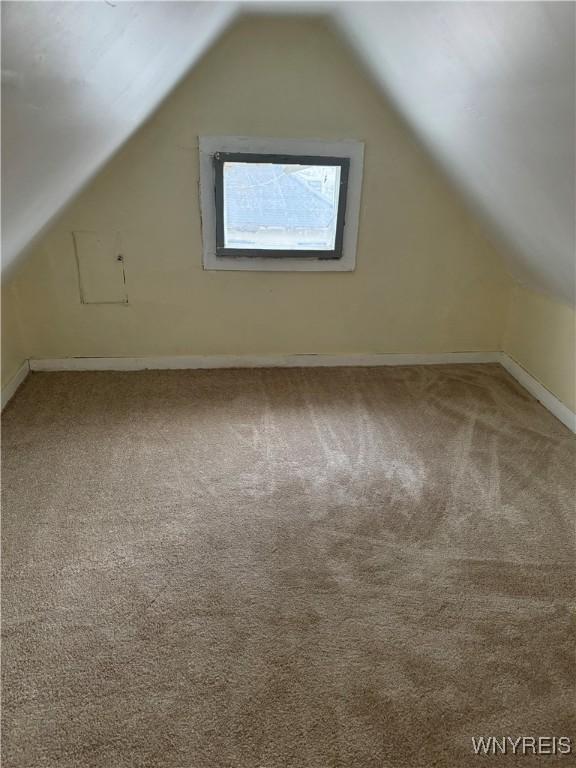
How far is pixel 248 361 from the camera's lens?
2.79m

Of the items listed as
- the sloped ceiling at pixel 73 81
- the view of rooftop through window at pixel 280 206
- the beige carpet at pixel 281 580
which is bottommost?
the beige carpet at pixel 281 580

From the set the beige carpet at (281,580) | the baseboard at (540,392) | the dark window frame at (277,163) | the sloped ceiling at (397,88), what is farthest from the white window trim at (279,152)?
the baseboard at (540,392)

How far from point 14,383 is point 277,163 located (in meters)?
1.62

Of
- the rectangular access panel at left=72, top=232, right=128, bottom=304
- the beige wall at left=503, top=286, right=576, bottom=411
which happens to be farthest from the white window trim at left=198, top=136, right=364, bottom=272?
→ the beige wall at left=503, top=286, right=576, bottom=411

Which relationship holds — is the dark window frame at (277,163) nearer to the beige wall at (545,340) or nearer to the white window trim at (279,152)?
the white window trim at (279,152)

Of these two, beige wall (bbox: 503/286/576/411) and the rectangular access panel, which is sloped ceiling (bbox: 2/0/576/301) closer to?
beige wall (bbox: 503/286/576/411)

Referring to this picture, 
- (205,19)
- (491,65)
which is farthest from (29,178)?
(491,65)

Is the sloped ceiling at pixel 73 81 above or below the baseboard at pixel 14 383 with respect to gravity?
above

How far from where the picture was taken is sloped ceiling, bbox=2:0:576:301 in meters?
0.87

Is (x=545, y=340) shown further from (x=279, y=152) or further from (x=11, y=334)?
(x=11, y=334)

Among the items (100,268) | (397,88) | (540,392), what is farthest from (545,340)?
(100,268)

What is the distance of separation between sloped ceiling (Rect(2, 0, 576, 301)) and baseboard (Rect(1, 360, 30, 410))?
793mm

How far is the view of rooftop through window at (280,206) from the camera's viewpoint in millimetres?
2422

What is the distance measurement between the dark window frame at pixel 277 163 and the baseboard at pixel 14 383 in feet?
→ 3.73
